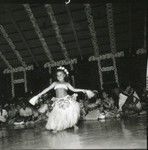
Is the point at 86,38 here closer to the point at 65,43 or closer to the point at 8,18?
the point at 65,43

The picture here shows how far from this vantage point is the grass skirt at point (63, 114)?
22.7 ft


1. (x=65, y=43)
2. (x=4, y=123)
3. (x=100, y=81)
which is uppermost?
(x=65, y=43)

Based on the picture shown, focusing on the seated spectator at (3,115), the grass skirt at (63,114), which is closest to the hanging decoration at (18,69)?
the seated spectator at (3,115)

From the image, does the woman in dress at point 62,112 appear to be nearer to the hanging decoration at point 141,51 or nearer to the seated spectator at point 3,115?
the seated spectator at point 3,115

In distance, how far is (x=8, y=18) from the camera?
423 inches

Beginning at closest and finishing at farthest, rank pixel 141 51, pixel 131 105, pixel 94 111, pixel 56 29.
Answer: pixel 131 105 → pixel 94 111 → pixel 56 29 → pixel 141 51

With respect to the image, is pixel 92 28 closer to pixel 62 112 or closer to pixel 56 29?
pixel 56 29

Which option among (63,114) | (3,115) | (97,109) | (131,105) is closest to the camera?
(63,114)

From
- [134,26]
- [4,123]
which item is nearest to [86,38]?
[134,26]

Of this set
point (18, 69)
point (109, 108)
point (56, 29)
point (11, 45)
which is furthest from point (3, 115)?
point (109, 108)

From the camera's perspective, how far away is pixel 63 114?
22.6 ft

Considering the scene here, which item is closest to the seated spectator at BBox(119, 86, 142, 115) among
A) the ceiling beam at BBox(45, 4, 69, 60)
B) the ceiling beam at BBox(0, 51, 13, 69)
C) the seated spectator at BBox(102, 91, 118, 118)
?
the seated spectator at BBox(102, 91, 118, 118)

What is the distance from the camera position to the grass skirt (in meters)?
6.91

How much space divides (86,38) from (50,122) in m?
5.49
